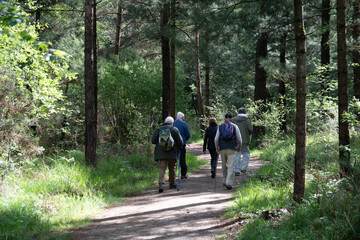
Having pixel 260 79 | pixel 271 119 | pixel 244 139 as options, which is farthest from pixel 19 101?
pixel 260 79

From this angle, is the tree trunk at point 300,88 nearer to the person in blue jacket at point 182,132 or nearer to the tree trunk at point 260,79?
the person in blue jacket at point 182,132

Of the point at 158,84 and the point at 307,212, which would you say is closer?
the point at 307,212

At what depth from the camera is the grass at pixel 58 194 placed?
5676 mm

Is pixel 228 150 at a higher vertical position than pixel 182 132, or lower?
lower

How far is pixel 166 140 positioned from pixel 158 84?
8.01 m

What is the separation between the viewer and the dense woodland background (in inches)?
249

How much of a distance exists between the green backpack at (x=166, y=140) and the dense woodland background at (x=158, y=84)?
223 centimetres

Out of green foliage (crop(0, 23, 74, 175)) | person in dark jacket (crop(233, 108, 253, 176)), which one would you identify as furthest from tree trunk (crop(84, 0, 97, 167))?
person in dark jacket (crop(233, 108, 253, 176))

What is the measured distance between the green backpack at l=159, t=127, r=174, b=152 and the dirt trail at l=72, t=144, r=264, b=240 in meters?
1.21

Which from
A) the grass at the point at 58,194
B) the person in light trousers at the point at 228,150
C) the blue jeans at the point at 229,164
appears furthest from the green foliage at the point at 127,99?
the blue jeans at the point at 229,164

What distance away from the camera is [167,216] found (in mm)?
6609

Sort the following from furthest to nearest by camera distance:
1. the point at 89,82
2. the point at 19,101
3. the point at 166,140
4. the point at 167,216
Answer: the point at 89,82 < the point at 166,140 < the point at 19,101 < the point at 167,216

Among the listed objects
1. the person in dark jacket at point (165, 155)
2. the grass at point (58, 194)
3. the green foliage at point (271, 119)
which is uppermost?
the green foliage at point (271, 119)

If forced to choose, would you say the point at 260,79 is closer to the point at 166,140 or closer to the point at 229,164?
the point at 229,164
